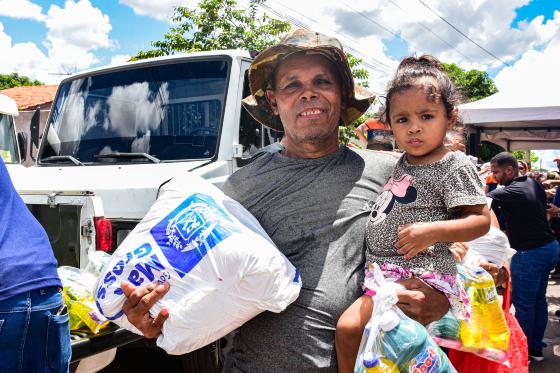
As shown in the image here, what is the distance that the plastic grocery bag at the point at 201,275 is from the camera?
5.00ft

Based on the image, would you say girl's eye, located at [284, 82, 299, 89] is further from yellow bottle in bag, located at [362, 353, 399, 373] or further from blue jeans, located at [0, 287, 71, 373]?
blue jeans, located at [0, 287, 71, 373]

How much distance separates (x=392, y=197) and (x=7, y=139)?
525 cm

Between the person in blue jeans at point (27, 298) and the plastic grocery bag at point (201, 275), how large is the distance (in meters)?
0.56

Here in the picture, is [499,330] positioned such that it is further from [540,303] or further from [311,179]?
[540,303]

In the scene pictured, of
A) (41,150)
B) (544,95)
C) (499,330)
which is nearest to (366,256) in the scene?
(499,330)

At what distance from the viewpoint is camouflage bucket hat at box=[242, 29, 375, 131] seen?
6.25 feet

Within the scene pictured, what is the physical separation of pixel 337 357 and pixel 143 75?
3163 millimetres

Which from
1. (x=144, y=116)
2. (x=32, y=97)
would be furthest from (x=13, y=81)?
(x=144, y=116)

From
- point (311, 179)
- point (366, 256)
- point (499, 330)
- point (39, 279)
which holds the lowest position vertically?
point (499, 330)

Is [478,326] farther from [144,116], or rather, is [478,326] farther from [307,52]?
[144,116]

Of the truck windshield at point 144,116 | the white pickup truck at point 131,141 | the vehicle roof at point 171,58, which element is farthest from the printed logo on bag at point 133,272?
the vehicle roof at point 171,58

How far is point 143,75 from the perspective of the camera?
4125 mm

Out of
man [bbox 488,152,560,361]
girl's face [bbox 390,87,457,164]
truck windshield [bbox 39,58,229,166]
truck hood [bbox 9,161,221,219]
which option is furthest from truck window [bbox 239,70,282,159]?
man [bbox 488,152,560,361]

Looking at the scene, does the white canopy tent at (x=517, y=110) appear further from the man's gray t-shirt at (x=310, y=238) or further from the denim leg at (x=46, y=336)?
the denim leg at (x=46, y=336)
